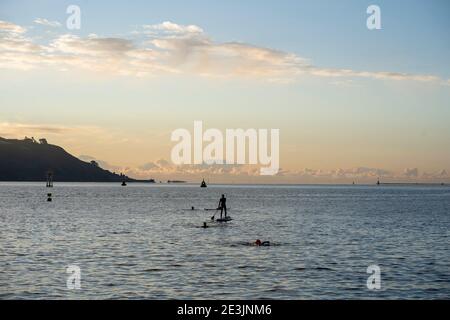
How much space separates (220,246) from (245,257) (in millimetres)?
8220

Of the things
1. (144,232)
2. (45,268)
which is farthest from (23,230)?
(45,268)

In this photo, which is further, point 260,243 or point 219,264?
point 260,243

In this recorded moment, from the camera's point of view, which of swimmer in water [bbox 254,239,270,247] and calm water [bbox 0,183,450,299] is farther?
swimmer in water [bbox 254,239,270,247]

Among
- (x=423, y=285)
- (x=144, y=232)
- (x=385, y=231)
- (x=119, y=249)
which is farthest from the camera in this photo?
(x=385, y=231)

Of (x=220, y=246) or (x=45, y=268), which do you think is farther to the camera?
(x=220, y=246)

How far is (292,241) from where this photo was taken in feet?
196

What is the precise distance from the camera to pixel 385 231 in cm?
7562

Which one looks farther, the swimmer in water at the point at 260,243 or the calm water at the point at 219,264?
the swimmer in water at the point at 260,243

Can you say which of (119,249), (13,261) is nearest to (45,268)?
(13,261)
